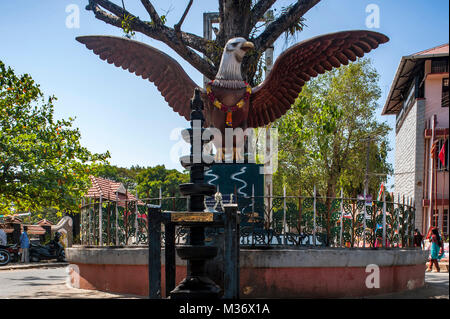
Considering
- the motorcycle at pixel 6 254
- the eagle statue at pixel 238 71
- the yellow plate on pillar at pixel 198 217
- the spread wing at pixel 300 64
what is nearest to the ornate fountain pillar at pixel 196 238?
the yellow plate on pillar at pixel 198 217

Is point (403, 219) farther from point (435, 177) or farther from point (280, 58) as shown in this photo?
point (435, 177)

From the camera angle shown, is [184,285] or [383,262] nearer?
[184,285]

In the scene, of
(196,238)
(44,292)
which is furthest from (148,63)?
(196,238)

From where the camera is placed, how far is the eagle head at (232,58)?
359 inches

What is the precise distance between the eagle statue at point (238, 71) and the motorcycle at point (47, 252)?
42.0 ft

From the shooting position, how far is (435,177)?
23.9m

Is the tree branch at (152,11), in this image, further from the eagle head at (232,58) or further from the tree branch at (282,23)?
the eagle head at (232,58)

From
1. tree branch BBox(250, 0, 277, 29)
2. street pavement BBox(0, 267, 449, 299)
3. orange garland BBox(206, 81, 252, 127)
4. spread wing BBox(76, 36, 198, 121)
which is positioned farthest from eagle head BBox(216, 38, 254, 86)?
street pavement BBox(0, 267, 449, 299)

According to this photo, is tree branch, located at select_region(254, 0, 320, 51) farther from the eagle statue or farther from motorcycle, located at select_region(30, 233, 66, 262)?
motorcycle, located at select_region(30, 233, 66, 262)

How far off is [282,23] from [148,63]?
12.1 feet

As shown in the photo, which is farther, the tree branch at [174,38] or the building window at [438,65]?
the building window at [438,65]
